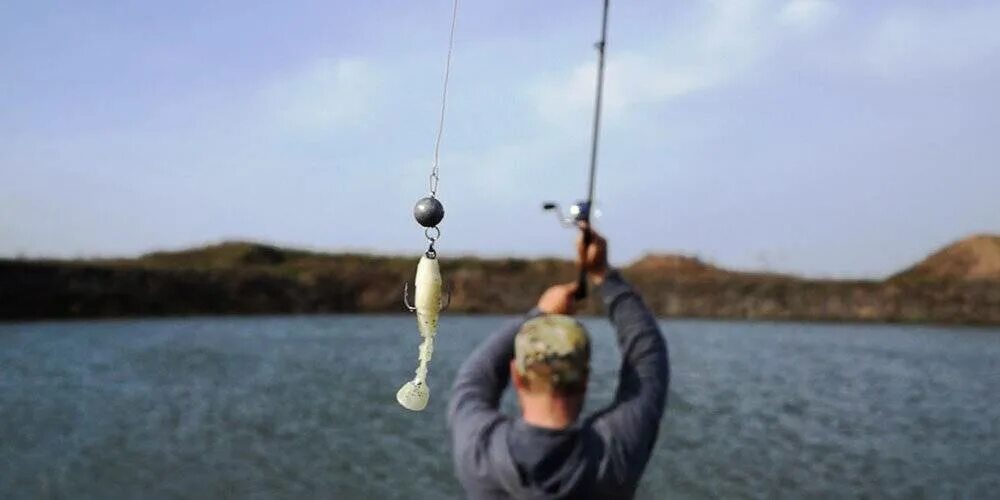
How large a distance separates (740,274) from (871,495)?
54.0 metres

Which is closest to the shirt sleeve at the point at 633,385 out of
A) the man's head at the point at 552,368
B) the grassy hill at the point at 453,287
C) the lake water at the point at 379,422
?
the man's head at the point at 552,368

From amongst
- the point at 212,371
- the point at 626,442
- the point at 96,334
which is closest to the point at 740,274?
the point at 96,334

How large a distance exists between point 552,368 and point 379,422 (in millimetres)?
15870

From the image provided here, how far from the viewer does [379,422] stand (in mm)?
17594

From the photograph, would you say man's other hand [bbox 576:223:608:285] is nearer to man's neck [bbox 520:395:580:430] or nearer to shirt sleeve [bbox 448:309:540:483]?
shirt sleeve [bbox 448:309:540:483]

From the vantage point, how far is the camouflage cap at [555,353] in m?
2.05

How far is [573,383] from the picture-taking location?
82.7 inches

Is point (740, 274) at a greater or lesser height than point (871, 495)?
greater

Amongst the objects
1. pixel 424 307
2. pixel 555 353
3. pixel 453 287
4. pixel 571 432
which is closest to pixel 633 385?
pixel 571 432

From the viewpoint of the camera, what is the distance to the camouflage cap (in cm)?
205

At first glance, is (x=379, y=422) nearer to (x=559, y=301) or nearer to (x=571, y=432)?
(x=559, y=301)

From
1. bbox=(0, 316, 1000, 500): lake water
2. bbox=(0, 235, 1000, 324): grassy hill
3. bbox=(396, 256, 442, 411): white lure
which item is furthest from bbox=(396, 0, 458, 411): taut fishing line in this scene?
bbox=(0, 235, 1000, 324): grassy hill

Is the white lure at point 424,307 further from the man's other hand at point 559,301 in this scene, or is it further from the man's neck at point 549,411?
the man's neck at point 549,411

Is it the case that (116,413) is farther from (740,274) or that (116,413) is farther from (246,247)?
(740,274)
